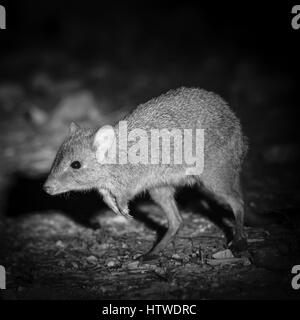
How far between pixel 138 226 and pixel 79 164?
→ 1.75 m

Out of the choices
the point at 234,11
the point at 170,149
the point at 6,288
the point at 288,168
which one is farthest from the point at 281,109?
the point at 234,11

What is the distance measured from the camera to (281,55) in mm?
15984

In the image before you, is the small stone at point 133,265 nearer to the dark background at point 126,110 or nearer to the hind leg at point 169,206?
the dark background at point 126,110

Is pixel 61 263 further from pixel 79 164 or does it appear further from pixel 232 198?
pixel 232 198

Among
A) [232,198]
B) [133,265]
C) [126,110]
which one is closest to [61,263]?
[133,265]

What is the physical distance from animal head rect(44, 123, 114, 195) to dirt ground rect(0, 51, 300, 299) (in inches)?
42.4

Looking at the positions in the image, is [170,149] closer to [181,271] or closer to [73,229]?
[181,271]

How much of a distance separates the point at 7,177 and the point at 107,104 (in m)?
5.02

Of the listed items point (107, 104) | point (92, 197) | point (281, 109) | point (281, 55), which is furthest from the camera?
point (281, 55)

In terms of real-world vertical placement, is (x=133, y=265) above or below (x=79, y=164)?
below

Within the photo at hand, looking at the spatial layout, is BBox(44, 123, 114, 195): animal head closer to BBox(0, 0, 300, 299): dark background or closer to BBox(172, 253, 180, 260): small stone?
BBox(0, 0, 300, 299): dark background

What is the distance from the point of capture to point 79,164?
604cm

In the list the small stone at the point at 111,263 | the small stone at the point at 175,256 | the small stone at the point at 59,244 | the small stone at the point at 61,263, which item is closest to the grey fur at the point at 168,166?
the small stone at the point at 175,256

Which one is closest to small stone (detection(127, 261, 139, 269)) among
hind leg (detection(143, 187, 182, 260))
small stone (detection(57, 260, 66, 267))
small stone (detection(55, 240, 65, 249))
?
hind leg (detection(143, 187, 182, 260))
